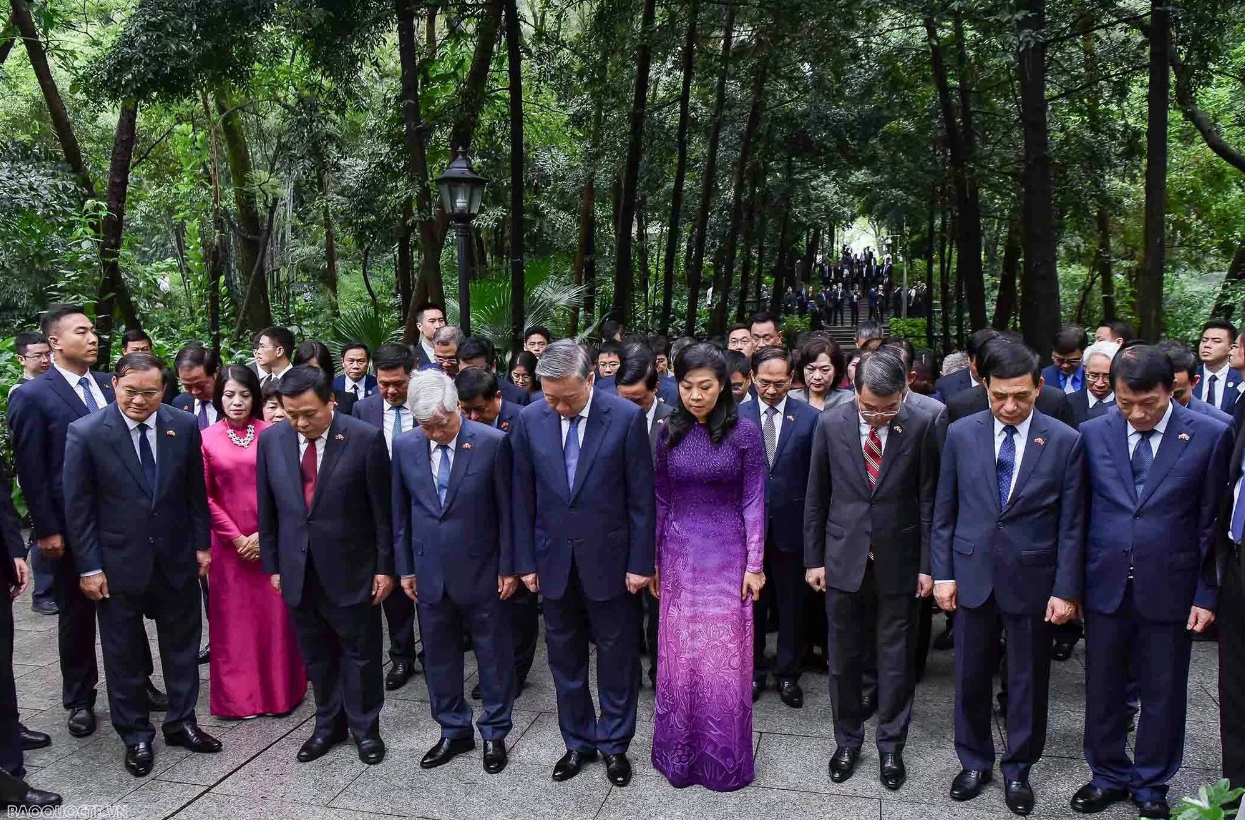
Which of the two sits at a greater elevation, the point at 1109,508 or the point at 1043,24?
the point at 1043,24

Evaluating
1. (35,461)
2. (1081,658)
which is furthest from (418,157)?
(1081,658)

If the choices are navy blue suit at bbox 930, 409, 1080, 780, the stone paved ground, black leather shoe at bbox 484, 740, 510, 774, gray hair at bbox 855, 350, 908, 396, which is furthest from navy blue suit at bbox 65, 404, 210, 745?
navy blue suit at bbox 930, 409, 1080, 780

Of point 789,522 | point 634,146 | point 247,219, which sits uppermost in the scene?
point 634,146

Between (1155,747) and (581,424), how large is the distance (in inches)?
106

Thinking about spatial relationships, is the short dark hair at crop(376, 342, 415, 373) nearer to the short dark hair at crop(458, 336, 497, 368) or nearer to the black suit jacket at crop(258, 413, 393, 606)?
the short dark hair at crop(458, 336, 497, 368)

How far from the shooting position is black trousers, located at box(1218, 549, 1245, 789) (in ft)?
11.9

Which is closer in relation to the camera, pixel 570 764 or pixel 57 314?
pixel 570 764

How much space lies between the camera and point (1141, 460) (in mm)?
3764

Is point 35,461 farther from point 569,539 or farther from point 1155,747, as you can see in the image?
point 1155,747

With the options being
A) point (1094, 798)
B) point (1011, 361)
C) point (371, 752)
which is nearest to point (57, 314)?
point (371, 752)

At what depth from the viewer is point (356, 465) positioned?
14.4 ft

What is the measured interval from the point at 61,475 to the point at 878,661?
4157mm

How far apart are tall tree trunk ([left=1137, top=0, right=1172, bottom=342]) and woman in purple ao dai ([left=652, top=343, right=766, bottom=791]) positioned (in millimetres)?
6823

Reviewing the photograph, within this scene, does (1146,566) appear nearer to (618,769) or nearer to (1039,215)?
(618,769)
